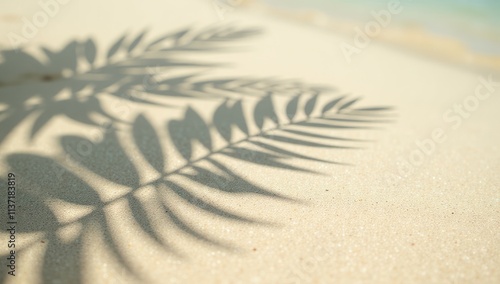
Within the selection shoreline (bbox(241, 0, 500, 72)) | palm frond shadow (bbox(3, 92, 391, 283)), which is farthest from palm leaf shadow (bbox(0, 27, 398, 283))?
shoreline (bbox(241, 0, 500, 72))

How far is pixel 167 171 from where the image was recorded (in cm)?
139

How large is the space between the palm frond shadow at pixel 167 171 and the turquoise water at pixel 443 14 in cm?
225

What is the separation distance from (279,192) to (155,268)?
48cm

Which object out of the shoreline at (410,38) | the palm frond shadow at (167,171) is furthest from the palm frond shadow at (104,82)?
the shoreline at (410,38)

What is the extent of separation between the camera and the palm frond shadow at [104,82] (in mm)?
1735

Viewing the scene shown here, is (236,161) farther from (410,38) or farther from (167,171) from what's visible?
(410,38)

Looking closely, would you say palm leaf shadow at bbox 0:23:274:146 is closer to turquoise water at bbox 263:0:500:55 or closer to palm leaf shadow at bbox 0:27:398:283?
palm leaf shadow at bbox 0:27:398:283

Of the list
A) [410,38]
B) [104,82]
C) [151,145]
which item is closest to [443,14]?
[410,38]

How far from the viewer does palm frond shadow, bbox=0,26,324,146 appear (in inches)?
68.3

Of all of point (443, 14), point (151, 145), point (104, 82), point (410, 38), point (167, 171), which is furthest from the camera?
point (443, 14)

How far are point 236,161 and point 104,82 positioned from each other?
3.02 ft

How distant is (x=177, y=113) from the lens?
70.6 inches

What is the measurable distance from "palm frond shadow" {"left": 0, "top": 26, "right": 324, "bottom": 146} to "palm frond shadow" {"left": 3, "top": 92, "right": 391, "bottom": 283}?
0.50 feet

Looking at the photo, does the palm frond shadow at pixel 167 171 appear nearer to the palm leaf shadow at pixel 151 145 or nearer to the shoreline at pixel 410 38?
the palm leaf shadow at pixel 151 145
